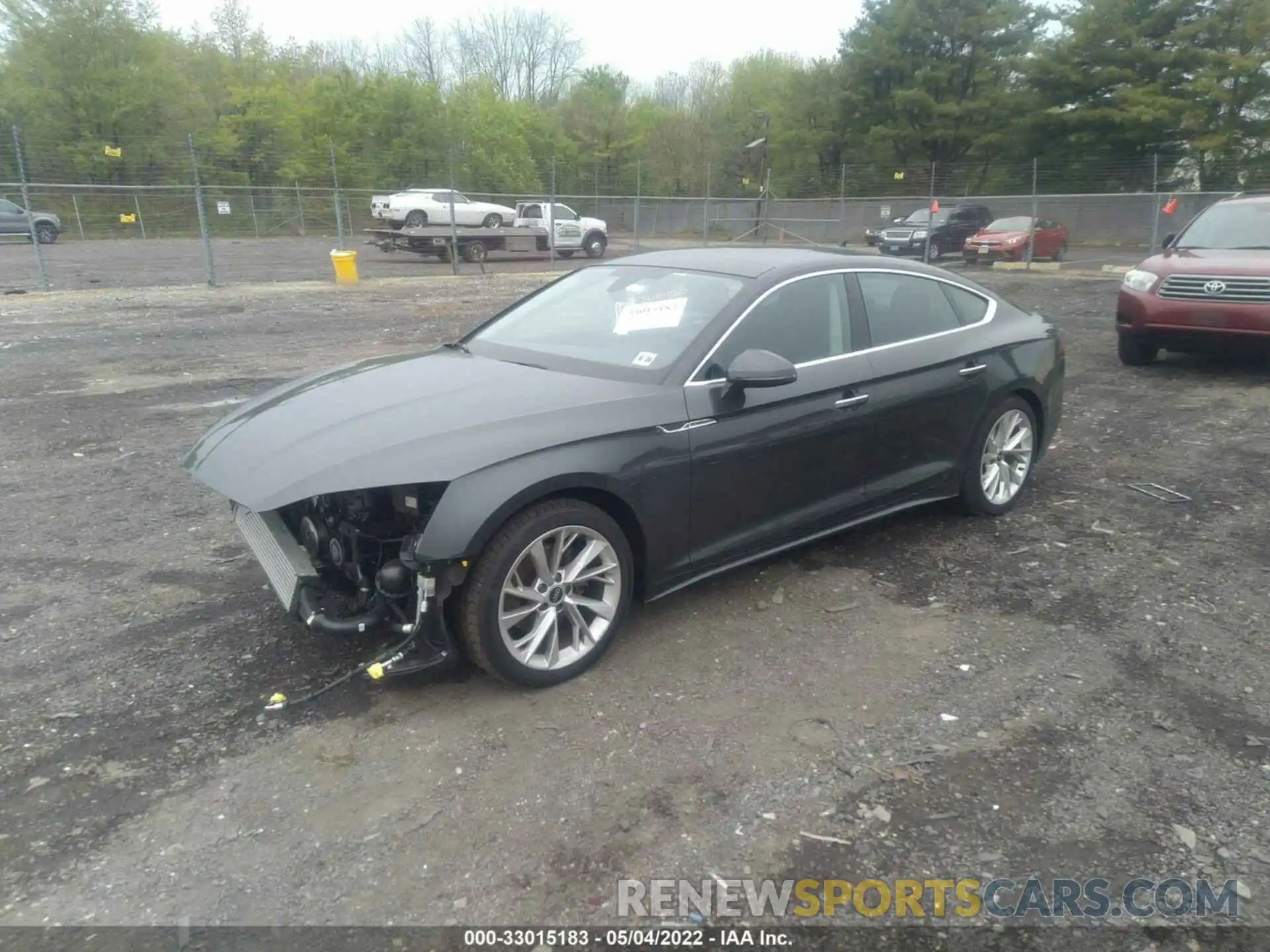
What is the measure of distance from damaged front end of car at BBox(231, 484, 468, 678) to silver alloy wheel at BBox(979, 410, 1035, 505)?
128 inches

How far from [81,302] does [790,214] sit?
2783 cm

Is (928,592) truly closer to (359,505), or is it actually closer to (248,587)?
(359,505)

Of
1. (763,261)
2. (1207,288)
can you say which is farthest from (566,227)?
(763,261)

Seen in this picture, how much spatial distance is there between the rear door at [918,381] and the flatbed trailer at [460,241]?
1936 cm

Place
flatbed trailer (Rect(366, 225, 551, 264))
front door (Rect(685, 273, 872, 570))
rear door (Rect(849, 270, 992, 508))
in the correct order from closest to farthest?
front door (Rect(685, 273, 872, 570)) < rear door (Rect(849, 270, 992, 508)) < flatbed trailer (Rect(366, 225, 551, 264))

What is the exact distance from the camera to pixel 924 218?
90.0 ft

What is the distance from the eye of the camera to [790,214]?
37.8 meters

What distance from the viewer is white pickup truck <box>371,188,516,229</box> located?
28.5 m

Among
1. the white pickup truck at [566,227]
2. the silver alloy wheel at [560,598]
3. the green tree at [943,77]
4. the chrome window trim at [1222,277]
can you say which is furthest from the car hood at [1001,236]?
the silver alloy wheel at [560,598]

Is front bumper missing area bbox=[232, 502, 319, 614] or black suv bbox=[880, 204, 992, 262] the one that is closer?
front bumper missing area bbox=[232, 502, 319, 614]

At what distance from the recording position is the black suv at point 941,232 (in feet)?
85.9

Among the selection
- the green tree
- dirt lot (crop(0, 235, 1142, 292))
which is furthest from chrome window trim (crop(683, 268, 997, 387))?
the green tree

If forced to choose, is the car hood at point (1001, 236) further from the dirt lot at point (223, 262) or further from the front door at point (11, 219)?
the front door at point (11, 219)

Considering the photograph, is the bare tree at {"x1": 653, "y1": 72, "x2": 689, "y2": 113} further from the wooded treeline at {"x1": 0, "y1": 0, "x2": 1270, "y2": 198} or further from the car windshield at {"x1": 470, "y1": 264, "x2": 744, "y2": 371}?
the car windshield at {"x1": 470, "y1": 264, "x2": 744, "y2": 371}
